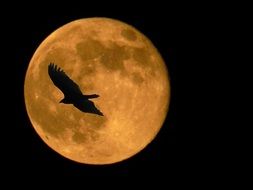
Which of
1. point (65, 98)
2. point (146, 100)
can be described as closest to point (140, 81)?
point (146, 100)

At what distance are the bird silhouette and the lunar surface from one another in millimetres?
79

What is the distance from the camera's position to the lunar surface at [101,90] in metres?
7.72

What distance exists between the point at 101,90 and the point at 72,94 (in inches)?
19.9

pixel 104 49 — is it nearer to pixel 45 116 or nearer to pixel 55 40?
pixel 55 40

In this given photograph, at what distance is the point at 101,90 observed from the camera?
7625mm

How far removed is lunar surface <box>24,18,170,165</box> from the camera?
25.3 feet

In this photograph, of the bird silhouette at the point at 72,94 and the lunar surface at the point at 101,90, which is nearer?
the bird silhouette at the point at 72,94

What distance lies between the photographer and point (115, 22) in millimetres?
8531

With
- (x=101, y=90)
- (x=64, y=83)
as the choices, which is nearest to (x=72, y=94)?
(x=64, y=83)

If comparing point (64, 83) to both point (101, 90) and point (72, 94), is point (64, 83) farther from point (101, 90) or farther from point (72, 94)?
point (101, 90)

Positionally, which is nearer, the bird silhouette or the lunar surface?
the bird silhouette

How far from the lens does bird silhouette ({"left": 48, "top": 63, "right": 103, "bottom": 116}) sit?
7617mm

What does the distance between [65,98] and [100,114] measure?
26.8 inches

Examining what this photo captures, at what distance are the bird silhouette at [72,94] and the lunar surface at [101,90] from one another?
0.08 metres
